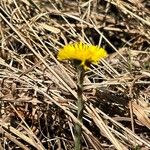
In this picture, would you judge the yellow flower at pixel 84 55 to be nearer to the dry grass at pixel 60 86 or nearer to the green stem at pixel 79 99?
the green stem at pixel 79 99

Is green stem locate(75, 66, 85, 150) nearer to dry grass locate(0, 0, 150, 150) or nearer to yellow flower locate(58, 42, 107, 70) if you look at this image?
yellow flower locate(58, 42, 107, 70)

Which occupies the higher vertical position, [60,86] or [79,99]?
[60,86]

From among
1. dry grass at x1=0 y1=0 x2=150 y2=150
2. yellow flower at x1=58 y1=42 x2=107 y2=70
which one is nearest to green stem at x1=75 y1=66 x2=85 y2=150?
yellow flower at x1=58 y1=42 x2=107 y2=70

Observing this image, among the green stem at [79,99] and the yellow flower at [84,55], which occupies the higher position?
the yellow flower at [84,55]

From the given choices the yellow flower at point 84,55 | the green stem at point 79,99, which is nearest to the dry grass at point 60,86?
the green stem at point 79,99

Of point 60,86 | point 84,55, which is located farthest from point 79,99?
point 60,86

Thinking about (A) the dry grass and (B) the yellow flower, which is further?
(A) the dry grass

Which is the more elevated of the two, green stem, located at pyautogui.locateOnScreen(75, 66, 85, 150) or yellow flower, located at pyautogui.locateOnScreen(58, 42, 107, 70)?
yellow flower, located at pyautogui.locateOnScreen(58, 42, 107, 70)

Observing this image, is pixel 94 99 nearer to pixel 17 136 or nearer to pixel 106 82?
pixel 106 82

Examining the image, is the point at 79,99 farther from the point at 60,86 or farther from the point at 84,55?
the point at 60,86
